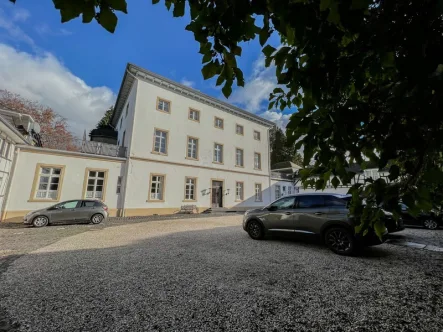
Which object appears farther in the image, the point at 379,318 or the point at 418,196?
the point at 379,318

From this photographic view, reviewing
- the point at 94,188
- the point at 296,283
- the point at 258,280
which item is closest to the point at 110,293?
the point at 258,280

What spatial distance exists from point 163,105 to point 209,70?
1891cm

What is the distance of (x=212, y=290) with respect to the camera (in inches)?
139

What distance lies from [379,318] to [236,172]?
2019cm

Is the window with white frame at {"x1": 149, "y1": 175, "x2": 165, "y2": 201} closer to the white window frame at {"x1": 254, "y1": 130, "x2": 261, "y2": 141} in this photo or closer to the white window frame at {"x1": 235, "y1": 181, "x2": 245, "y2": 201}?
the white window frame at {"x1": 235, "y1": 181, "x2": 245, "y2": 201}

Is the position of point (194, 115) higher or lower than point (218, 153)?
higher

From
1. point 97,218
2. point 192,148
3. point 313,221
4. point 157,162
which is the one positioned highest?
point 192,148

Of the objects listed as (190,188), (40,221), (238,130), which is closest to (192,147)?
(190,188)

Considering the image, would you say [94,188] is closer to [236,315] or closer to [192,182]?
[192,182]

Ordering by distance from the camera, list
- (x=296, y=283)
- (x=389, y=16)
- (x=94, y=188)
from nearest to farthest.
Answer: (x=389, y=16) < (x=296, y=283) < (x=94, y=188)

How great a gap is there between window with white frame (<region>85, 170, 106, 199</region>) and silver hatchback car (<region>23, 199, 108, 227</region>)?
128 inches

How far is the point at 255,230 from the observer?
7.57 metres

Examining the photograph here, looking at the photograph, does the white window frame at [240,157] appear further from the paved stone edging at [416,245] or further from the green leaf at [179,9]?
the green leaf at [179,9]

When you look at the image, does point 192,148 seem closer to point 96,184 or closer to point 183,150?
point 183,150
